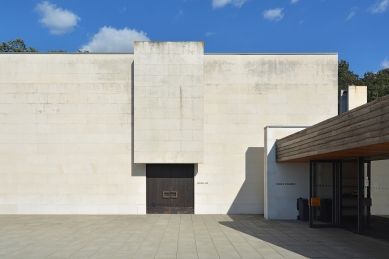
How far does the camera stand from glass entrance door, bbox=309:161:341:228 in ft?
46.2

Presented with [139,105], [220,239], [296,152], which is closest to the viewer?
[220,239]

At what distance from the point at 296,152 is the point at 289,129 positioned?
9.90 feet

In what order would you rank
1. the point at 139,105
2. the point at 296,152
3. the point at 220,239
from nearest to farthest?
the point at 220,239, the point at 296,152, the point at 139,105

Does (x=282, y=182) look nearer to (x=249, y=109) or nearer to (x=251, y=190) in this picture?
(x=251, y=190)

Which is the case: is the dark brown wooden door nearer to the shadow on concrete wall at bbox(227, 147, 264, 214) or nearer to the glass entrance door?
the shadow on concrete wall at bbox(227, 147, 264, 214)

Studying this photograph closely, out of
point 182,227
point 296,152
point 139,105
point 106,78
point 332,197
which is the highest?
point 106,78

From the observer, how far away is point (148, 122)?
59.0ft

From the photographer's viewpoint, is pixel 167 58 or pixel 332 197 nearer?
pixel 332 197

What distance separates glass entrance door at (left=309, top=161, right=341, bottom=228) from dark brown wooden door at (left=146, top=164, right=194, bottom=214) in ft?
19.9

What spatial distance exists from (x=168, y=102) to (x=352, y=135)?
10309 mm

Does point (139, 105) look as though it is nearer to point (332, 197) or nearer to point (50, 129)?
point (50, 129)

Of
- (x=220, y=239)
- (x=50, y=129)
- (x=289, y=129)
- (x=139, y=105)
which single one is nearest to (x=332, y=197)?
(x=289, y=129)

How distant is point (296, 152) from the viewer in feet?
45.7

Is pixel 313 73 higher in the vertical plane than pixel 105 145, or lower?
higher
